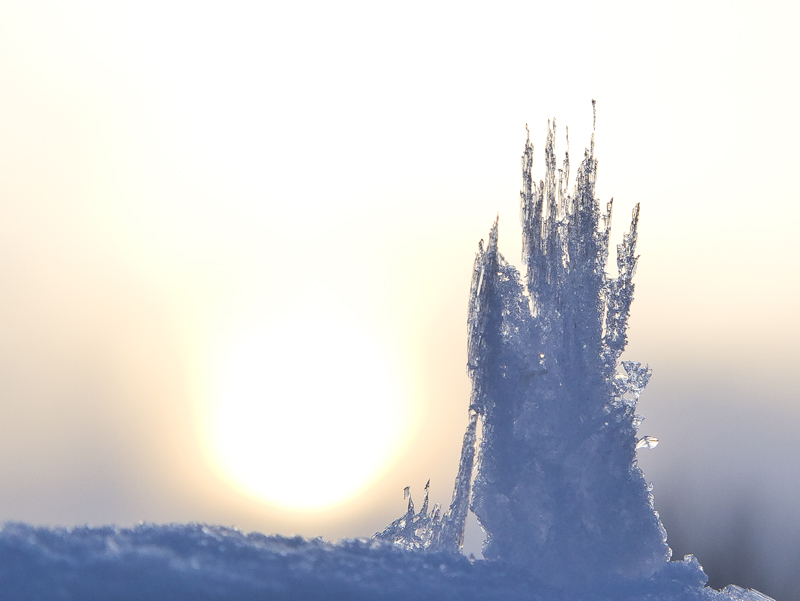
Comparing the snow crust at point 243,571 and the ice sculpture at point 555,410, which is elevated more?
the ice sculpture at point 555,410

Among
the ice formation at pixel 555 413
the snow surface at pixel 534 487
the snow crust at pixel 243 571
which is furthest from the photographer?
the ice formation at pixel 555 413

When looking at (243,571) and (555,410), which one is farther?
(555,410)

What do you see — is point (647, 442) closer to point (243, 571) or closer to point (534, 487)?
point (534, 487)

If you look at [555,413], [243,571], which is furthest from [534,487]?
[243,571]

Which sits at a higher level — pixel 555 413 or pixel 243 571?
pixel 555 413

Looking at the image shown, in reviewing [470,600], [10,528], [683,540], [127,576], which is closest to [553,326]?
[470,600]
